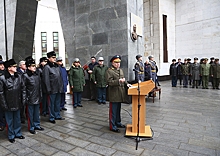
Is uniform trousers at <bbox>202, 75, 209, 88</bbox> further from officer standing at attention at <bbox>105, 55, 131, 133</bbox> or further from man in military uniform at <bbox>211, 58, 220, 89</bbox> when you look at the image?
officer standing at attention at <bbox>105, 55, 131, 133</bbox>

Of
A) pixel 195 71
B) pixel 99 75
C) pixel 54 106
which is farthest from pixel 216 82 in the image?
pixel 54 106

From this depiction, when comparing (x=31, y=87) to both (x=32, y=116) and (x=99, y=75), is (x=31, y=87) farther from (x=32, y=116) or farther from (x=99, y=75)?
(x=99, y=75)

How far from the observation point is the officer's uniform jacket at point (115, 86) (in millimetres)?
3529

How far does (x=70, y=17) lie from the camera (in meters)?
8.38

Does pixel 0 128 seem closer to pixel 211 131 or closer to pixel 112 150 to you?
pixel 112 150

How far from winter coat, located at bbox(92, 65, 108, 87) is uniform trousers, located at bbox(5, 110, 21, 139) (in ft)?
11.4

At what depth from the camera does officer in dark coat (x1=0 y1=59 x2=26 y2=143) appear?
10.4 feet

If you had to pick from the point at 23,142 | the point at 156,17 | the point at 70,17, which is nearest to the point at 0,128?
the point at 23,142

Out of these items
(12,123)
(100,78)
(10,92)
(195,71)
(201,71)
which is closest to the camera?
(10,92)

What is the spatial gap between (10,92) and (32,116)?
2.87ft

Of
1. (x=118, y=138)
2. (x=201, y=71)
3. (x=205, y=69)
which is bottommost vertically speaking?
(x=118, y=138)

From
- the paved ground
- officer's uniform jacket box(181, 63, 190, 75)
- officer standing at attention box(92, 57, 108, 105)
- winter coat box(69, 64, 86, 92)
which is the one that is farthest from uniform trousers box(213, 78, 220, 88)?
winter coat box(69, 64, 86, 92)

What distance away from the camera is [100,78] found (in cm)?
641

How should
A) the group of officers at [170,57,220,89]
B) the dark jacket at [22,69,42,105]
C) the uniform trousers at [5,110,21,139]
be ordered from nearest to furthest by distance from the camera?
the uniform trousers at [5,110,21,139]
the dark jacket at [22,69,42,105]
the group of officers at [170,57,220,89]
